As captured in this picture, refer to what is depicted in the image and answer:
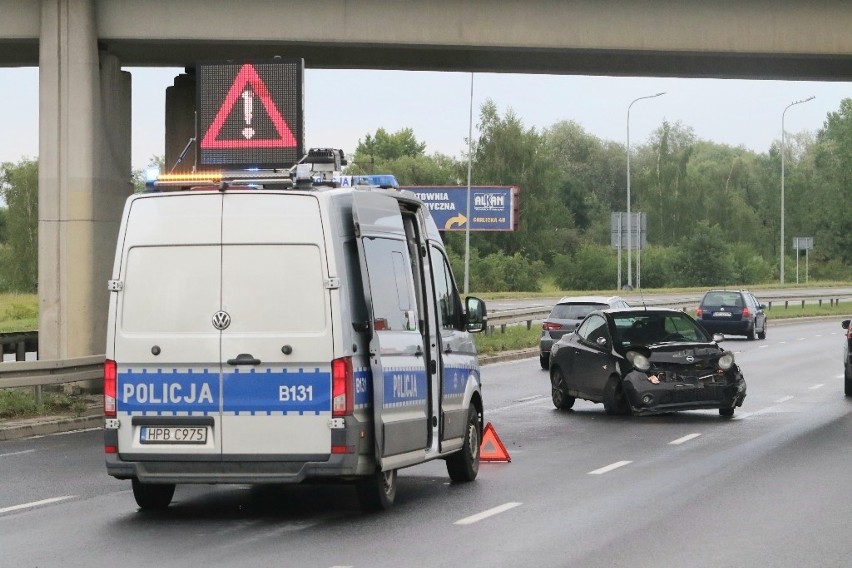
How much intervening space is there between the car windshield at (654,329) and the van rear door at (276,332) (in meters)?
10.9

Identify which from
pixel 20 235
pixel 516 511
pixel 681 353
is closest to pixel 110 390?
pixel 516 511

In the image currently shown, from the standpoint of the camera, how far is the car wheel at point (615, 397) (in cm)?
2200

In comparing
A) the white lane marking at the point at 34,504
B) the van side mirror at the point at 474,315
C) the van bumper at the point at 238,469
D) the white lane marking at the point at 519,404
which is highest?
the van side mirror at the point at 474,315

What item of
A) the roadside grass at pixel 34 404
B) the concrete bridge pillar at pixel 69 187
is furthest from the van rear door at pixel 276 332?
the concrete bridge pillar at pixel 69 187

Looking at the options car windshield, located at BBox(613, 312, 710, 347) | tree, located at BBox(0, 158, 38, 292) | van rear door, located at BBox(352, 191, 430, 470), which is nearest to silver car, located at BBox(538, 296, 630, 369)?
car windshield, located at BBox(613, 312, 710, 347)

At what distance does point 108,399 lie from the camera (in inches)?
460

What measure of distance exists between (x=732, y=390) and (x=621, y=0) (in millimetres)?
6603

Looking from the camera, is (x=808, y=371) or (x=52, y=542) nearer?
(x=52, y=542)

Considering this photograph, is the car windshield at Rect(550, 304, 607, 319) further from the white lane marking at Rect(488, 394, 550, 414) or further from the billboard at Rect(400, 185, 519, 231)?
the billboard at Rect(400, 185, 519, 231)

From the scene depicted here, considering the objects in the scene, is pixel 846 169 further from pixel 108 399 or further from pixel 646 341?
pixel 108 399

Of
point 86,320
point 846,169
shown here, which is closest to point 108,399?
point 86,320

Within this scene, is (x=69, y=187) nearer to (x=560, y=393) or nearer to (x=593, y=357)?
(x=560, y=393)

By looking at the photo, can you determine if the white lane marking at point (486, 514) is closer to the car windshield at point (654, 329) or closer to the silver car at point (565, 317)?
the car windshield at point (654, 329)

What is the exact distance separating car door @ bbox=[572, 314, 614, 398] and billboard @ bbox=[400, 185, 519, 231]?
5823 centimetres
